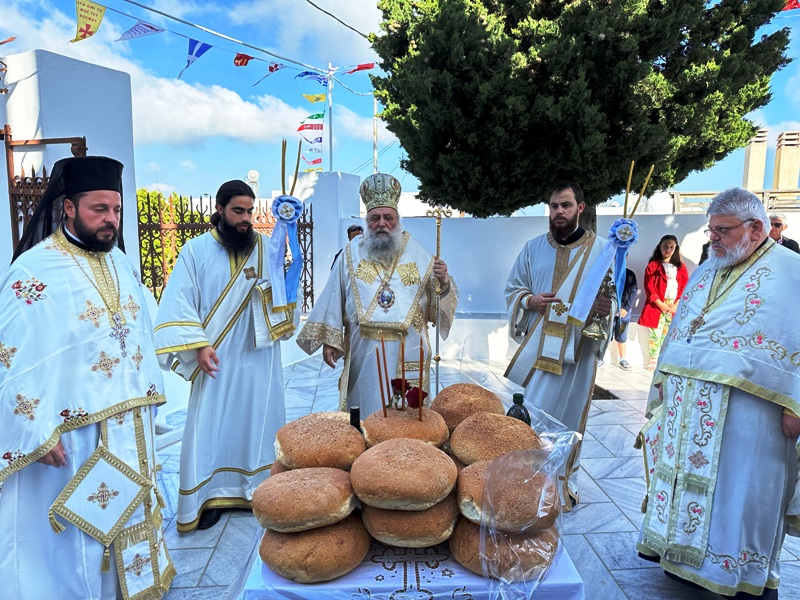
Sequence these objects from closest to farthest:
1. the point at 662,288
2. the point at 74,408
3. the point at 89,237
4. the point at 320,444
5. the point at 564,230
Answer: the point at 320,444, the point at 74,408, the point at 89,237, the point at 564,230, the point at 662,288

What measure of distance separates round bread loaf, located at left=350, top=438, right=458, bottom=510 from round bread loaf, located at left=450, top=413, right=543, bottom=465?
0.14m

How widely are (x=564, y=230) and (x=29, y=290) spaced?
10.2ft

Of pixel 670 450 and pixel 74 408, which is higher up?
pixel 74 408

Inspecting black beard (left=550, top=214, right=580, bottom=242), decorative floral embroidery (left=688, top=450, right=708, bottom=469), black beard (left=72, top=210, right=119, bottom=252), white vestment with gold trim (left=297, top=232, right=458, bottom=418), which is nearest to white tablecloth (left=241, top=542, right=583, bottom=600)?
decorative floral embroidery (left=688, top=450, right=708, bottom=469)

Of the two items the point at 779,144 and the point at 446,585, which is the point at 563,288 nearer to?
the point at 446,585

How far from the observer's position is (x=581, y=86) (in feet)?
19.1

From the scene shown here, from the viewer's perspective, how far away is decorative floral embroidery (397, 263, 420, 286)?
3438mm

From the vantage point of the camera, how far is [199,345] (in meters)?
3.29

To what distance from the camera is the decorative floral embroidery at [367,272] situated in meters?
3.43

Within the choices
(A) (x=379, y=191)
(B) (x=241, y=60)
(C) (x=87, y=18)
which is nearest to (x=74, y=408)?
(A) (x=379, y=191)

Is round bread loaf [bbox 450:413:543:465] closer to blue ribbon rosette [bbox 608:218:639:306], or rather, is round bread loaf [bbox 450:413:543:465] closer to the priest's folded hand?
blue ribbon rosette [bbox 608:218:639:306]

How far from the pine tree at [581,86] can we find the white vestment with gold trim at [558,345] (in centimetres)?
283

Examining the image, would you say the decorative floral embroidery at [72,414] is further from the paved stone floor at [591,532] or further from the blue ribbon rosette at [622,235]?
the blue ribbon rosette at [622,235]

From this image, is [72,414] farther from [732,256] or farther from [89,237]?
[732,256]
